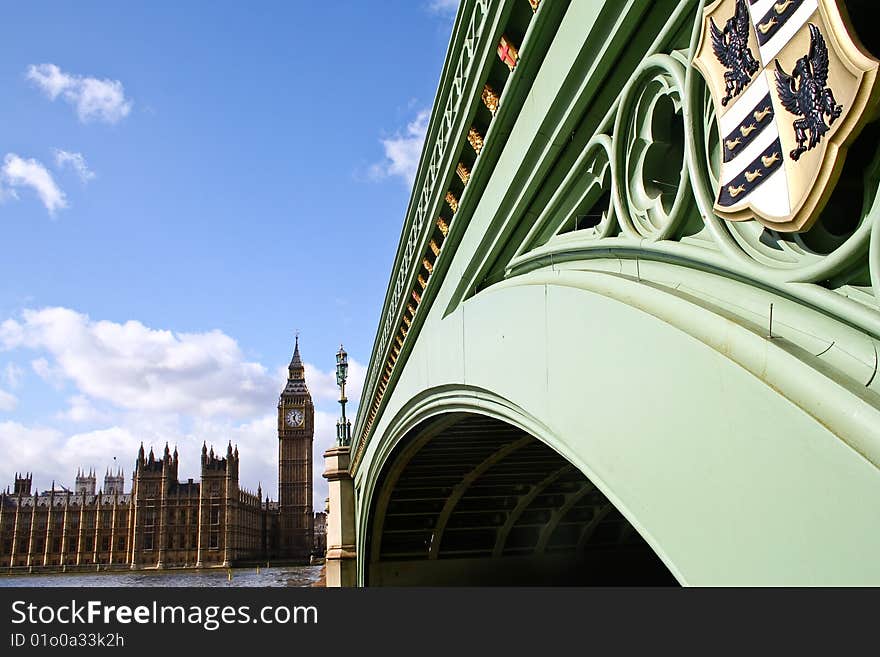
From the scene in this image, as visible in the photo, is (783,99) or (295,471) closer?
(783,99)

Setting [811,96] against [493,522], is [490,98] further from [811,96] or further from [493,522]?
[493,522]

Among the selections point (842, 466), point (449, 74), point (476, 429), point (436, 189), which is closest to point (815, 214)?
point (842, 466)

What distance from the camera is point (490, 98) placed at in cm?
462

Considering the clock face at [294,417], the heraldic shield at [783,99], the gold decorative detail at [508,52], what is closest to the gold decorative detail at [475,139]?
the gold decorative detail at [508,52]

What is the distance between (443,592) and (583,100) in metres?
A: 2.07

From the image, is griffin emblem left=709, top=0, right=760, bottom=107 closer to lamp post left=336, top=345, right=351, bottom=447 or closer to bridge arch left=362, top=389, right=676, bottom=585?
bridge arch left=362, top=389, right=676, bottom=585

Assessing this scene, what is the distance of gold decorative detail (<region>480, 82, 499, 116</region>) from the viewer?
4574mm

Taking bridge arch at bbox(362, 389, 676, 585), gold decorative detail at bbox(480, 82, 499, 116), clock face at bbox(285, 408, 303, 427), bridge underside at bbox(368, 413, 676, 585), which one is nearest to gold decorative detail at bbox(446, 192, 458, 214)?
gold decorative detail at bbox(480, 82, 499, 116)

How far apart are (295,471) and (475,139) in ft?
340

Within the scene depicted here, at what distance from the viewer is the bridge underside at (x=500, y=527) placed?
1443 centimetres

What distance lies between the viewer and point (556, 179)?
3.88 m

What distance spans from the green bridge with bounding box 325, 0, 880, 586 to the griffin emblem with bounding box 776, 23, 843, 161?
0.09ft

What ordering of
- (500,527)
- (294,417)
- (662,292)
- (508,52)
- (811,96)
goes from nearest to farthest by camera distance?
1. (811,96)
2. (662,292)
3. (508,52)
4. (500,527)
5. (294,417)

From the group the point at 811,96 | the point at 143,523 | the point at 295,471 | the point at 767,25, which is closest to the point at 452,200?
the point at 767,25
